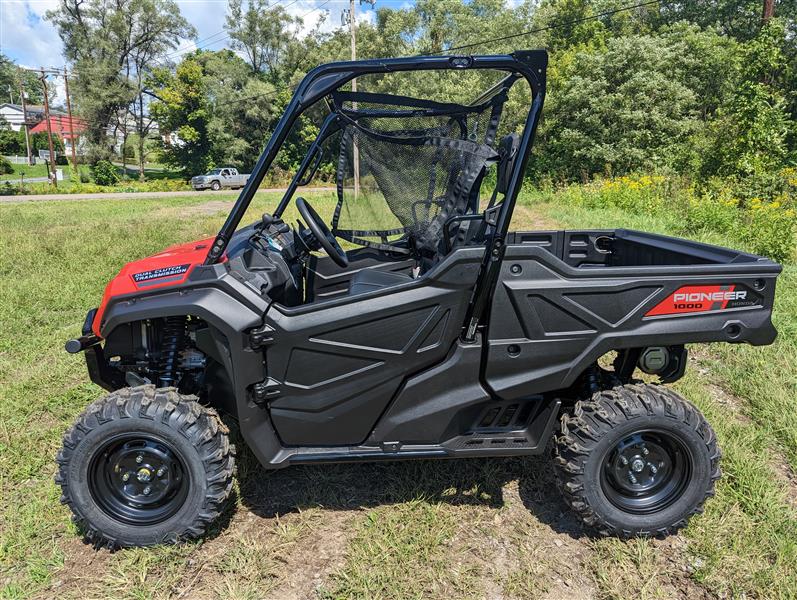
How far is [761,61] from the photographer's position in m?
12.0

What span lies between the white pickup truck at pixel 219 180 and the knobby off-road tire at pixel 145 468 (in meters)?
30.5

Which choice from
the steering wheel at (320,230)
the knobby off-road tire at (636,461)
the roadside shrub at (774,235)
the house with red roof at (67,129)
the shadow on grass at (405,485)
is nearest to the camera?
the knobby off-road tire at (636,461)

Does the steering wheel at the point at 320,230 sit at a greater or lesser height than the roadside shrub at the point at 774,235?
greater

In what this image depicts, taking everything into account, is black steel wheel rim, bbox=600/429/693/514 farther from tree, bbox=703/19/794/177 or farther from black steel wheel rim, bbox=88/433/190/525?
tree, bbox=703/19/794/177

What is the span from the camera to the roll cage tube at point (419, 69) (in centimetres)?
227

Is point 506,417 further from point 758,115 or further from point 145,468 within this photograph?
point 758,115

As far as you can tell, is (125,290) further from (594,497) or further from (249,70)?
(249,70)

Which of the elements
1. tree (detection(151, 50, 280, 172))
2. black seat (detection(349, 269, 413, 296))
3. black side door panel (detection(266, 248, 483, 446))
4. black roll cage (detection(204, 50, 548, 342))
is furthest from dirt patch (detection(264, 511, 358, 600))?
tree (detection(151, 50, 280, 172))

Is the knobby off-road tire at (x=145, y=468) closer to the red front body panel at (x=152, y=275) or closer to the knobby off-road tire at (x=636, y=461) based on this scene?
the red front body panel at (x=152, y=275)

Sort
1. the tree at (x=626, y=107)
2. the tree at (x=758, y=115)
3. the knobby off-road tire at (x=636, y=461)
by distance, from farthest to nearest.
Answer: the tree at (x=626, y=107) < the tree at (x=758, y=115) < the knobby off-road tire at (x=636, y=461)

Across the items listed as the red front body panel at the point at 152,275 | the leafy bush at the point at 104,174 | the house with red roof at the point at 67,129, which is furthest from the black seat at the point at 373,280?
the house with red roof at the point at 67,129

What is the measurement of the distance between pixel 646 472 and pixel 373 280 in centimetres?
168

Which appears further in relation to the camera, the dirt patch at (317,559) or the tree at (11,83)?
the tree at (11,83)

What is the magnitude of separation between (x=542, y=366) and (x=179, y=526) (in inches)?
70.3
